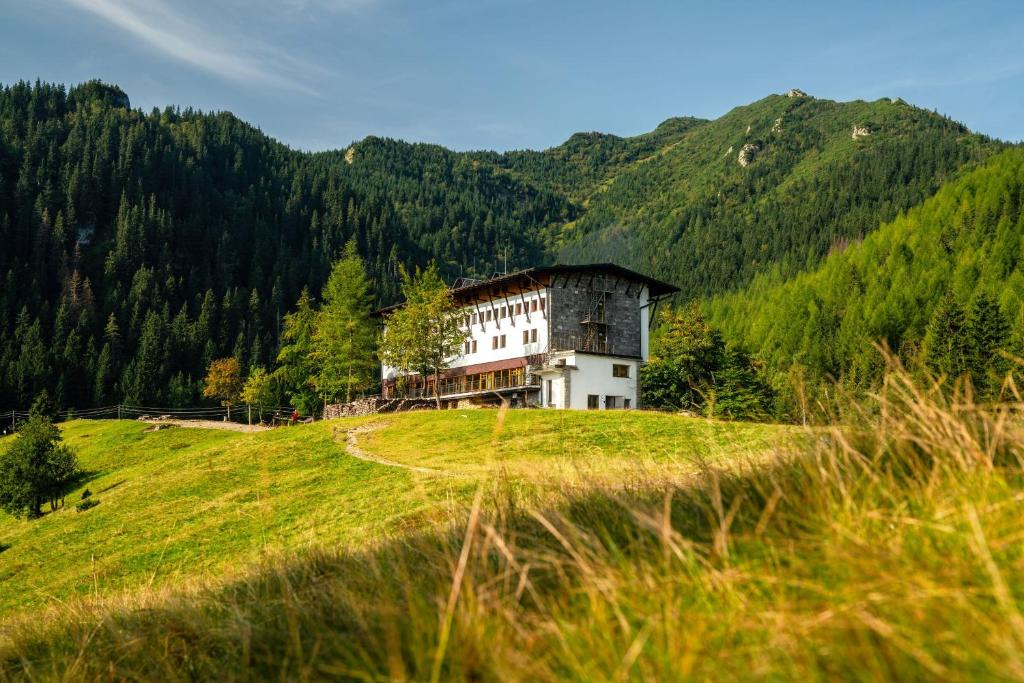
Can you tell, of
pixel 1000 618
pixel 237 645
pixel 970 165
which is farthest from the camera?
pixel 970 165

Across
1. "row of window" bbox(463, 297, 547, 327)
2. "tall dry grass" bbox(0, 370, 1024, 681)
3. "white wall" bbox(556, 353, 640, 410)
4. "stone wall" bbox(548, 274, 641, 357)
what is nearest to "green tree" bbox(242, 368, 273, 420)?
"row of window" bbox(463, 297, 547, 327)

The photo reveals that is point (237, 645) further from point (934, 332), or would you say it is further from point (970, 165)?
point (970, 165)

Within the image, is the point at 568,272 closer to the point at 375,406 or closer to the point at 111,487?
the point at 375,406

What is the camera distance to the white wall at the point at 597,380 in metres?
51.7

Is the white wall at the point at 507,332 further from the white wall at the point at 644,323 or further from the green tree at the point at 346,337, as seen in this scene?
the white wall at the point at 644,323

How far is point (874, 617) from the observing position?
9.00 feet

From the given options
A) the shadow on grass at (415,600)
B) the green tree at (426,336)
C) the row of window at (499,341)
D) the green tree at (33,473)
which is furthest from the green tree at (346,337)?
the shadow on grass at (415,600)

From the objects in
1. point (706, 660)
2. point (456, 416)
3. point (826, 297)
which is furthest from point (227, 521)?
point (826, 297)

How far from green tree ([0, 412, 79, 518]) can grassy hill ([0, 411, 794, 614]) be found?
0.98 m

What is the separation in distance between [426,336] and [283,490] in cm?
3059

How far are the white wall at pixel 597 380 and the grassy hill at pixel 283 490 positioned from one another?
11698 millimetres

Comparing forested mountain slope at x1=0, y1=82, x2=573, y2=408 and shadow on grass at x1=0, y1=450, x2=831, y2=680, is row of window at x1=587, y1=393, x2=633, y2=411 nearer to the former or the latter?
shadow on grass at x1=0, y1=450, x2=831, y2=680

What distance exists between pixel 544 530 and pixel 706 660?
2530 mm

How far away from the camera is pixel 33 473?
120 ft
